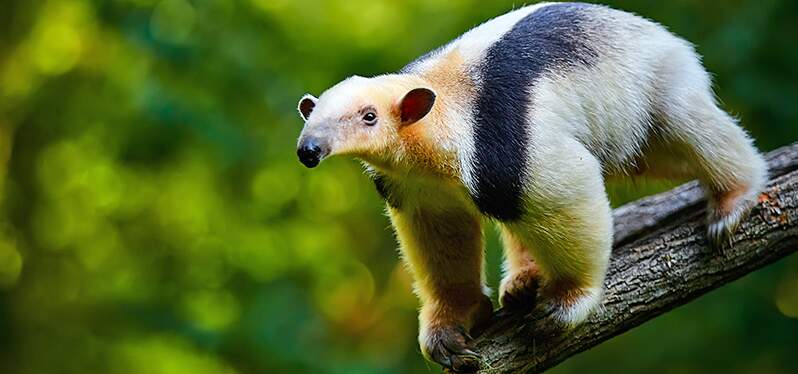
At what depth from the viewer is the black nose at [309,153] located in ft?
11.5

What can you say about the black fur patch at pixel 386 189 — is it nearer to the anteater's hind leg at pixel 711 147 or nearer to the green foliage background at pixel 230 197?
the anteater's hind leg at pixel 711 147

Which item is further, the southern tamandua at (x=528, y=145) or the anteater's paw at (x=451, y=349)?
the anteater's paw at (x=451, y=349)

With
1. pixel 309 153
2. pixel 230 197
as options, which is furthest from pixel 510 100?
pixel 230 197

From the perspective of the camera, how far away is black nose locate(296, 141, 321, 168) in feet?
11.5

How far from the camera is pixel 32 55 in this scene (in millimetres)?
9109

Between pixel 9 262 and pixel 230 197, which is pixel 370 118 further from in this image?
pixel 9 262

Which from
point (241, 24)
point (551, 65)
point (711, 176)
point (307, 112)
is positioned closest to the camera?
point (307, 112)

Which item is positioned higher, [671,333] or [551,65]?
[551,65]

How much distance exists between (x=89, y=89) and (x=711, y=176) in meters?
5.62

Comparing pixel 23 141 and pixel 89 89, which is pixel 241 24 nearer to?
pixel 89 89

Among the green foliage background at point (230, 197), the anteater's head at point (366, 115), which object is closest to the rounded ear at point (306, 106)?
the anteater's head at point (366, 115)

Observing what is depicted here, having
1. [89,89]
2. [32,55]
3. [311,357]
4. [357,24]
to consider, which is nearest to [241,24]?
[357,24]

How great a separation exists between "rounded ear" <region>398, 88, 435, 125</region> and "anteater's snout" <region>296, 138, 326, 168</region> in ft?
1.72

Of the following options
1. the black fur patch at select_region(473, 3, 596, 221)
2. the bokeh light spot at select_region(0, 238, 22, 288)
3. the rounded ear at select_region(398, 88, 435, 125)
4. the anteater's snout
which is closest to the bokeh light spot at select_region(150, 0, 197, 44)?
the bokeh light spot at select_region(0, 238, 22, 288)
